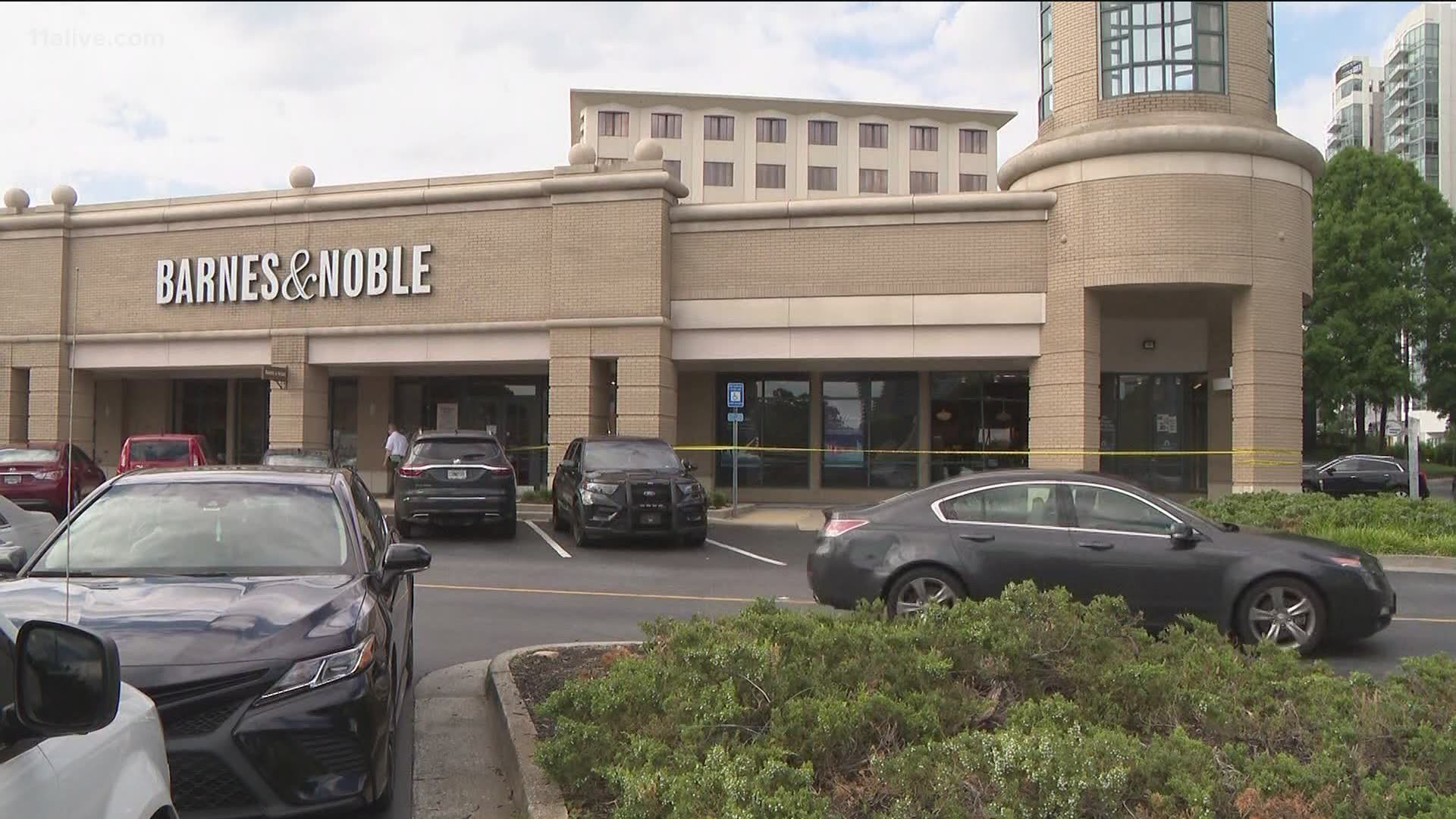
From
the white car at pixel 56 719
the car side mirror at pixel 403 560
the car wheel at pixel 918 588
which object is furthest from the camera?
the car wheel at pixel 918 588

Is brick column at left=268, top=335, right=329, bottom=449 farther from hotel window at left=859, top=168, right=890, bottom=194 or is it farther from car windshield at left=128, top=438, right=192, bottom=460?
hotel window at left=859, top=168, right=890, bottom=194

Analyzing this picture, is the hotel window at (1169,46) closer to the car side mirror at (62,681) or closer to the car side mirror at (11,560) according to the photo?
the car side mirror at (11,560)

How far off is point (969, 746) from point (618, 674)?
1808 mm

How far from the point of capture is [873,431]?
25.4m

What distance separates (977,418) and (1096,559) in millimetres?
16626

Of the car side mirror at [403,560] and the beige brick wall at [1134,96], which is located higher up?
the beige brick wall at [1134,96]

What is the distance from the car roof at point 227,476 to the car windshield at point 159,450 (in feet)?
47.6

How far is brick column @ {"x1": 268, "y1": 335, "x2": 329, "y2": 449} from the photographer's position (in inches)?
968

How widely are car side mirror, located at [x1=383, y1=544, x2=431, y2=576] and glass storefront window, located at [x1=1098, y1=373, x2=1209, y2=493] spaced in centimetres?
2143

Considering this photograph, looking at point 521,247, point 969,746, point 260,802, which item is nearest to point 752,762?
point 969,746

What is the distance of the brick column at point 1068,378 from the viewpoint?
20766 mm

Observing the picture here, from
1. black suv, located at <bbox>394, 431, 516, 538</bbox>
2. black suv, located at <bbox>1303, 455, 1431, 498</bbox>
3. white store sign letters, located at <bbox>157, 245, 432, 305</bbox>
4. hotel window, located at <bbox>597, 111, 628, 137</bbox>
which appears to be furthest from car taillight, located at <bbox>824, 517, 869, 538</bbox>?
hotel window, located at <bbox>597, 111, 628, 137</bbox>

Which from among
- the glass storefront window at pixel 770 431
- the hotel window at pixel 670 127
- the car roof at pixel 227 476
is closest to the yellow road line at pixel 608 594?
the car roof at pixel 227 476

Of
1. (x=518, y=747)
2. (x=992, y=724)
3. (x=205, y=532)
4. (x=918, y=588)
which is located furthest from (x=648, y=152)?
(x=992, y=724)
